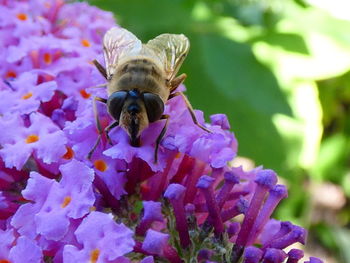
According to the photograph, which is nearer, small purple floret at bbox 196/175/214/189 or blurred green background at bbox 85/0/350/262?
small purple floret at bbox 196/175/214/189

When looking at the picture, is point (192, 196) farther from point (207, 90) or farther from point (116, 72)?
point (207, 90)

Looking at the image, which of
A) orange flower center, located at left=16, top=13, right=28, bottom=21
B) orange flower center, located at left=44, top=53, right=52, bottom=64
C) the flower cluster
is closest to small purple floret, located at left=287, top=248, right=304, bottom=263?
the flower cluster

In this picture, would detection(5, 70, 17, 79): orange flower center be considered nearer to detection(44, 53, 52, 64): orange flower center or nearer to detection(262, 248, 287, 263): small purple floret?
detection(44, 53, 52, 64): orange flower center

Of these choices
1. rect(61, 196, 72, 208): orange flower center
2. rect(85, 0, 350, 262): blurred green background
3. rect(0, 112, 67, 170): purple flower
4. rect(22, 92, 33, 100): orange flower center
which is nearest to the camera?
rect(61, 196, 72, 208): orange flower center

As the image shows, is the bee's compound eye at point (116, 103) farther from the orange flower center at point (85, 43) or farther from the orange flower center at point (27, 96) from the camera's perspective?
the orange flower center at point (85, 43)

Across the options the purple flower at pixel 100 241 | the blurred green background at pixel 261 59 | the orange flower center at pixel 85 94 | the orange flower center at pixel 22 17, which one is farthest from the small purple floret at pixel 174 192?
the blurred green background at pixel 261 59

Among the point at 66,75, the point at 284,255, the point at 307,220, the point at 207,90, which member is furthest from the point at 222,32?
the point at 284,255

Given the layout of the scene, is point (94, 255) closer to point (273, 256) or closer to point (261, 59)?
point (273, 256)
